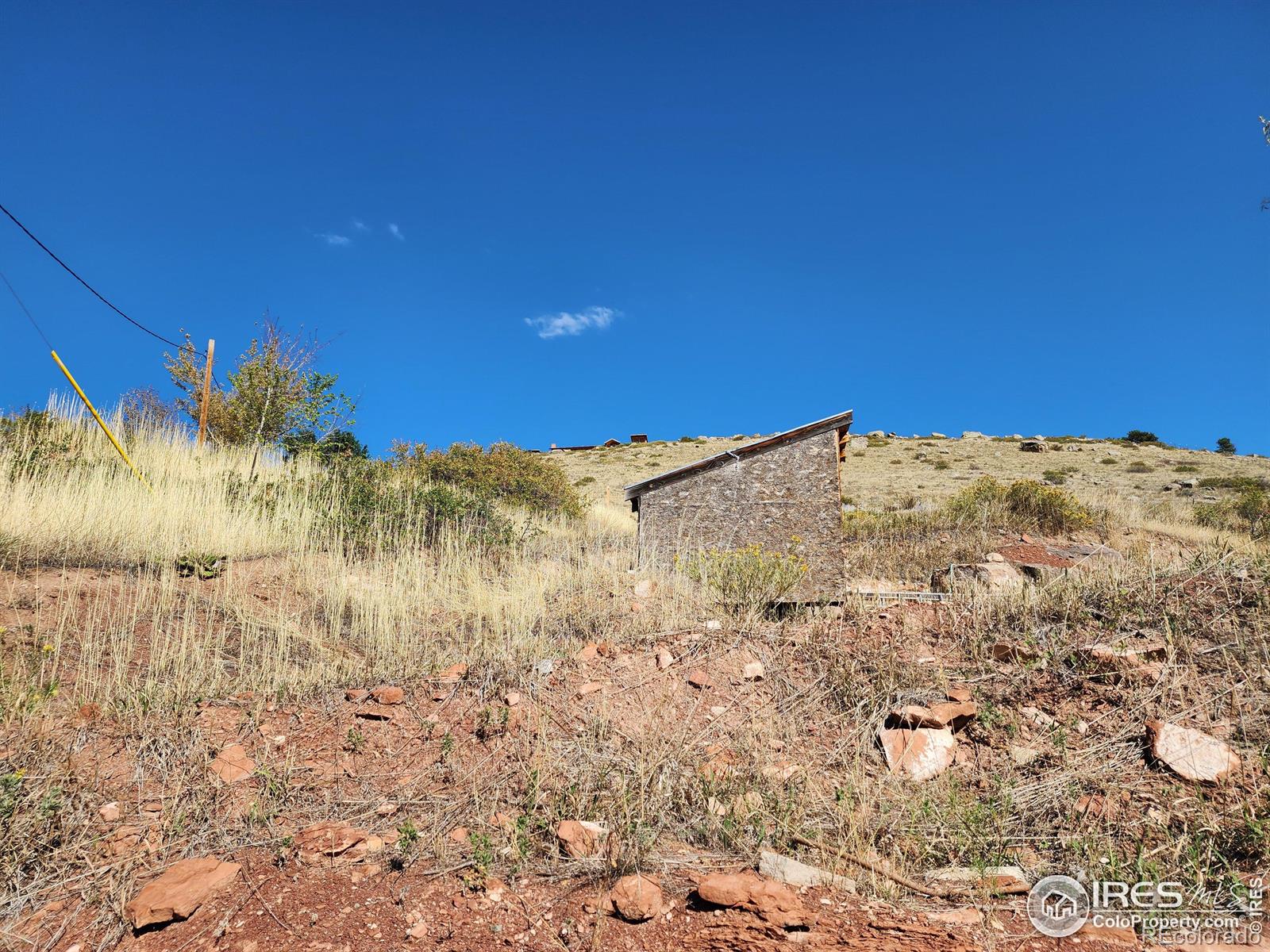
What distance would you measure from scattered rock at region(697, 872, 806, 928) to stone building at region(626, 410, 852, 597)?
6.75m

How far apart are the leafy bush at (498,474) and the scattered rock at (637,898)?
12.2 m

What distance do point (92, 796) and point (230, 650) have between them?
2.37 metres

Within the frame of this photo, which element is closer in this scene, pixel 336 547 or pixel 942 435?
pixel 336 547

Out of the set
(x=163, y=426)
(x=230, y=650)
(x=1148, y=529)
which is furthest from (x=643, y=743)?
(x=1148, y=529)

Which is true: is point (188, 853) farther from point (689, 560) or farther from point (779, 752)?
point (689, 560)

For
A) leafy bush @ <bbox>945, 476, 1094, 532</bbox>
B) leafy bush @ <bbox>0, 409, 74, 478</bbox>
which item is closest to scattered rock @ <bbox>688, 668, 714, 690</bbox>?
leafy bush @ <bbox>0, 409, 74, 478</bbox>

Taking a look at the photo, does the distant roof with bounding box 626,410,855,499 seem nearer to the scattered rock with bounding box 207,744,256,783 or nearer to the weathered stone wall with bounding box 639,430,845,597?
the weathered stone wall with bounding box 639,430,845,597

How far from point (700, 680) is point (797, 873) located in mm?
2407

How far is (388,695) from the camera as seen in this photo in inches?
202

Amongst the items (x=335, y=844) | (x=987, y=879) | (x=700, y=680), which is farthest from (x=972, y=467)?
(x=335, y=844)

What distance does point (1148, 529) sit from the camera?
Answer: 1433cm

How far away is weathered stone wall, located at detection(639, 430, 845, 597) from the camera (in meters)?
9.56

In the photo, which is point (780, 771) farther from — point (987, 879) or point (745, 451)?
point (745, 451)

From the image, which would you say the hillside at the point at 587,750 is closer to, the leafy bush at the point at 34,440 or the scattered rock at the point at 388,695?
the scattered rock at the point at 388,695
